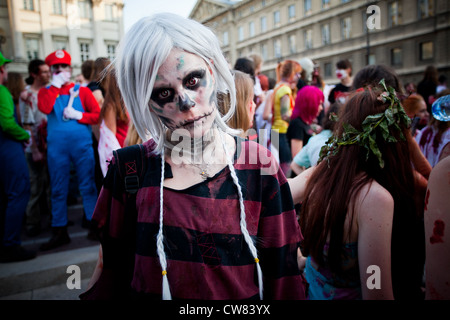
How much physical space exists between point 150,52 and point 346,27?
25.8m

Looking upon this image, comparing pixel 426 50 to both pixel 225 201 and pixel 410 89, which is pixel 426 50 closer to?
pixel 410 89

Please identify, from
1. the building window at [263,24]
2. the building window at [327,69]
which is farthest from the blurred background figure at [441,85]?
the building window at [263,24]

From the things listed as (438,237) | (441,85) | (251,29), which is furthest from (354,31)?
(438,237)

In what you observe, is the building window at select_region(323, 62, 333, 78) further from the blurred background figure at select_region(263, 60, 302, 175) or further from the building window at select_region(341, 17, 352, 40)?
the blurred background figure at select_region(263, 60, 302, 175)

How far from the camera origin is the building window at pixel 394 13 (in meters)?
21.4

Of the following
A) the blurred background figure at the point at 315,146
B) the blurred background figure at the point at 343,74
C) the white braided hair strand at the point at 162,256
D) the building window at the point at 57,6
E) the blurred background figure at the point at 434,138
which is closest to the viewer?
the white braided hair strand at the point at 162,256

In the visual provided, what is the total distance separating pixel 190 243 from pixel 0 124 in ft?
9.89

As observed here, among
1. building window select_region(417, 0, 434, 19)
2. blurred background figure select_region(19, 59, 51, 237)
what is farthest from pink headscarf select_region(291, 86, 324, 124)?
building window select_region(417, 0, 434, 19)

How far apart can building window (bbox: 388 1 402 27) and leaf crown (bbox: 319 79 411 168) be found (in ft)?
81.8

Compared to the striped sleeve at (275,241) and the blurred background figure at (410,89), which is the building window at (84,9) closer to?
the blurred background figure at (410,89)

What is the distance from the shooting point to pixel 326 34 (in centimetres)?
2394

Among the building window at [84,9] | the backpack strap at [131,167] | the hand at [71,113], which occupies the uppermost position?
the building window at [84,9]

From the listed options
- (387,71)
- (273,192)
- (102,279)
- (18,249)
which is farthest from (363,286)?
(18,249)

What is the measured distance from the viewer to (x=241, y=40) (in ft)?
99.6
